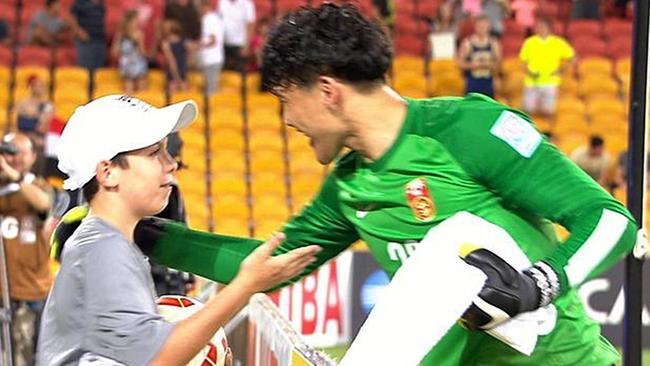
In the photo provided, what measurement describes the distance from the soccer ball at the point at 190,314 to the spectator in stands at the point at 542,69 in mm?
13317

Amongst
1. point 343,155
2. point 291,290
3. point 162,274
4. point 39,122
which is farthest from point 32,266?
point 343,155

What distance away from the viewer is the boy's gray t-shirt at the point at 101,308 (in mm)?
3527

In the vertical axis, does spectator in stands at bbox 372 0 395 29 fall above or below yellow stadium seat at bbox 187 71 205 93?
above

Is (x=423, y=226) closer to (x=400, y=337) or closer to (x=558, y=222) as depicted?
(x=558, y=222)

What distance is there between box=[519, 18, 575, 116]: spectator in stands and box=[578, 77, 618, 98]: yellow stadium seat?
0.75 m

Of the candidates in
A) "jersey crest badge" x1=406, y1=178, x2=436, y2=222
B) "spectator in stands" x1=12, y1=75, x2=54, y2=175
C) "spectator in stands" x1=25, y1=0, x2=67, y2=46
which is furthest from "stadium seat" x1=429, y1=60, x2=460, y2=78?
"jersey crest badge" x1=406, y1=178, x2=436, y2=222

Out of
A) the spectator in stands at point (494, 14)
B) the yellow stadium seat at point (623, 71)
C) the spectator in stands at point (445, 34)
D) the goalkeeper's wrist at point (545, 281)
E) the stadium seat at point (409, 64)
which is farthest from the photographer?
the spectator in stands at point (494, 14)

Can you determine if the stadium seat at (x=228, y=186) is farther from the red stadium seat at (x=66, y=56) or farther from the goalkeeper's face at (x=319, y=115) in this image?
the goalkeeper's face at (x=319, y=115)

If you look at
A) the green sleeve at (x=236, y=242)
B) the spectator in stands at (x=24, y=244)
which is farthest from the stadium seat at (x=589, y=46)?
the green sleeve at (x=236, y=242)

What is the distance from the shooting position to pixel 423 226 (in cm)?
382

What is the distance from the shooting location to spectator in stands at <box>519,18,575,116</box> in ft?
56.3

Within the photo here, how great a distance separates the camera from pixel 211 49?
56.7 ft

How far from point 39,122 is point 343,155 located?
1076 centimetres

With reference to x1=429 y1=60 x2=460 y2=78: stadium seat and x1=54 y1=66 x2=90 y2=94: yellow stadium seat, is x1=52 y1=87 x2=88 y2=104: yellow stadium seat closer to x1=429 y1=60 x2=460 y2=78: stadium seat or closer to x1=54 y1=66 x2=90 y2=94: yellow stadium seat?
x1=54 y1=66 x2=90 y2=94: yellow stadium seat
